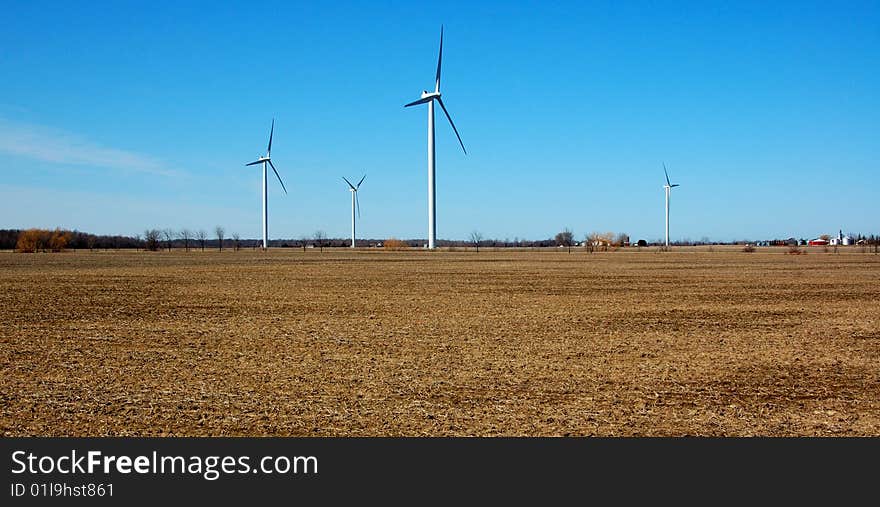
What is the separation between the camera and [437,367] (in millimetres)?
13109

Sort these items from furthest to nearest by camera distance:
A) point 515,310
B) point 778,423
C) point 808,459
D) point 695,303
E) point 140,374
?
point 695,303, point 515,310, point 140,374, point 778,423, point 808,459

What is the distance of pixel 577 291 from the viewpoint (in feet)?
103

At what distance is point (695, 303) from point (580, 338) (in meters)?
10.7

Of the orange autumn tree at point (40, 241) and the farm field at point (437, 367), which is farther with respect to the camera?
the orange autumn tree at point (40, 241)

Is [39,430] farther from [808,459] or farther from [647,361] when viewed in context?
[647,361]

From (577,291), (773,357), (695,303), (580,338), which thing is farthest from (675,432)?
(577,291)

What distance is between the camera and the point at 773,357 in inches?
566

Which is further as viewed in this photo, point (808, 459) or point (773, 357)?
point (773, 357)

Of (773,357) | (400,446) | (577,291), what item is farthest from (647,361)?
(577,291)

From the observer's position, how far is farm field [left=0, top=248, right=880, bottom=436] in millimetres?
9250

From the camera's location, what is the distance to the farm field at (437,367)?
30.3 ft

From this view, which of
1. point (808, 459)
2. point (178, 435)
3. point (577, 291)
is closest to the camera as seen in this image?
point (808, 459)

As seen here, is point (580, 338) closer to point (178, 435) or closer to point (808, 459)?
point (808, 459)

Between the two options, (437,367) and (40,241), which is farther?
(40,241)
